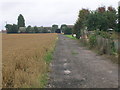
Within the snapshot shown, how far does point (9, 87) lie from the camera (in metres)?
6.62

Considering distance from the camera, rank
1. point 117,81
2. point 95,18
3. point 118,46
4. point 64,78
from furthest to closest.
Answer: point 95,18, point 118,46, point 64,78, point 117,81

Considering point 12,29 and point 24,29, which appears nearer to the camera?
point 12,29

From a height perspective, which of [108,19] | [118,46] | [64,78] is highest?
[108,19]

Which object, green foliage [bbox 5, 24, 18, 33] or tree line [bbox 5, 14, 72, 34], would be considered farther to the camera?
green foliage [bbox 5, 24, 18, 33]

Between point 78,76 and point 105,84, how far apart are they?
5.29 ft

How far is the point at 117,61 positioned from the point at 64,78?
4.76 m

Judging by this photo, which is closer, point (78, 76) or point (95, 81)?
point (95, 81)

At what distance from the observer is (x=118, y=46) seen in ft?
43.9

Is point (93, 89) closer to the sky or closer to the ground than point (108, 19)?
closer to the ground

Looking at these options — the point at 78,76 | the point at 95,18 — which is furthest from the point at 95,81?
the point at 95,18

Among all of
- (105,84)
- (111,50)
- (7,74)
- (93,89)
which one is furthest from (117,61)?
(7,74)

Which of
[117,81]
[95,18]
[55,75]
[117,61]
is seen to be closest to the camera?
[117,81]

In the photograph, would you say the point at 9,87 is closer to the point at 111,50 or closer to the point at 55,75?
the point at 55,75

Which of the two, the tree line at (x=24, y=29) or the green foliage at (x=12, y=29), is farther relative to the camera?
the green foliage at (x=12, y=29)
